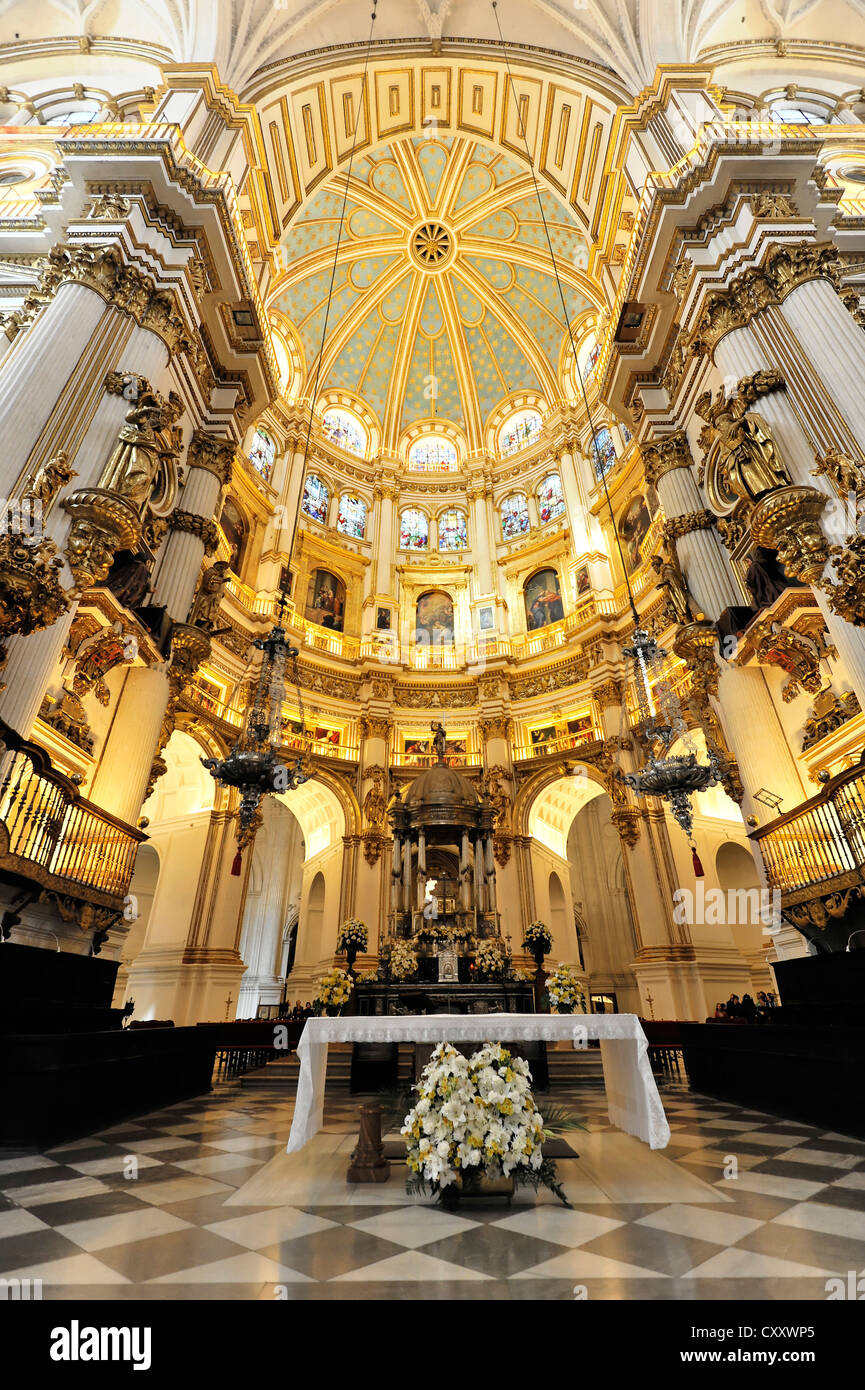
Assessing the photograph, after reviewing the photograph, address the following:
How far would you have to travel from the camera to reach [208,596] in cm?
1145

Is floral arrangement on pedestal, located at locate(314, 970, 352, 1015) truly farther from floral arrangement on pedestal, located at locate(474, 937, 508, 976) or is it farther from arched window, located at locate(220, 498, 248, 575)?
arched window, located at locate(220, 498, 248, 575)

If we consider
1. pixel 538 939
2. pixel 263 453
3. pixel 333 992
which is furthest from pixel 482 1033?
pixel 263 453

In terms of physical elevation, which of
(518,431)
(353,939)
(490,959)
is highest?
(518,431)

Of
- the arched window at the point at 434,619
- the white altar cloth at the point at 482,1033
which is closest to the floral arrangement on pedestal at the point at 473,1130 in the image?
the white altar cloth at the point at 482,1033

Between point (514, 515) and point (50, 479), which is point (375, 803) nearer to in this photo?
point (514, 515)

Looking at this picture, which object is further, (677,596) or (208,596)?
(208,596)

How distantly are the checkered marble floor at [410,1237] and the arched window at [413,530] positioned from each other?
21909 millimetres

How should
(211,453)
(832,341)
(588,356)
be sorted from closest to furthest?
1. (832,341)
2. (211,453)
3. (588,356)

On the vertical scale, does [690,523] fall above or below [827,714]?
Answer: above

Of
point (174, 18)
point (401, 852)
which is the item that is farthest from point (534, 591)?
point (174, 18)

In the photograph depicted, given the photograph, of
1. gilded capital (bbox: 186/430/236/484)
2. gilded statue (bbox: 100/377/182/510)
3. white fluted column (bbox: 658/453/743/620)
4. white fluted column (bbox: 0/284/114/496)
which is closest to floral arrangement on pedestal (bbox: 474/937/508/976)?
white fluted column (bbox: 658/453/743/620)

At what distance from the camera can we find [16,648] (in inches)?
273

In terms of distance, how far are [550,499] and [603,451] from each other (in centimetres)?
272

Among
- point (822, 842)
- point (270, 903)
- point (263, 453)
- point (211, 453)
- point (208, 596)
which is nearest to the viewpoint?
point (822, 842)
